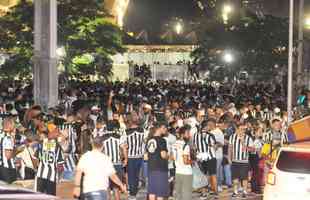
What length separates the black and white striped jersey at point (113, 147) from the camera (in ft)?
43.8

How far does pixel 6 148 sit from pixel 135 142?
303 cm

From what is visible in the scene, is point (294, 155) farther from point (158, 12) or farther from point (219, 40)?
point (158, 12)

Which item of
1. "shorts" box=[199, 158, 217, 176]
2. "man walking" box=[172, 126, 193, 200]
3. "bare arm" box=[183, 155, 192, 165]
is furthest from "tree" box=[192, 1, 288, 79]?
"bare arm" box=[183, 155, 192, 165]

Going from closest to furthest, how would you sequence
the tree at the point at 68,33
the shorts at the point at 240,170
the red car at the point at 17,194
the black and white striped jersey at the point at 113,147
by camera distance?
1. the red car at the point at 17,194
2. the black and white striped jersey at the point at 113,147
3. the shorts at the point at 240,170
4. the tree at the point at 68,33

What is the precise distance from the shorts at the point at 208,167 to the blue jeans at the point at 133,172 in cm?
126

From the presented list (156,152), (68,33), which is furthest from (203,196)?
(68,33)

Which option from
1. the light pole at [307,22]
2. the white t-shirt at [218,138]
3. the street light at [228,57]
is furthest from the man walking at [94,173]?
the street light at [228,57]

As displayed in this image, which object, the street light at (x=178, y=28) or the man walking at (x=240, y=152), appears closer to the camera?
the man walking at (x=240, y=152)

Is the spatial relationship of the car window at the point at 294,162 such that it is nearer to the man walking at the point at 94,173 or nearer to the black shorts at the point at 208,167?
the man walking at the point at 94,173

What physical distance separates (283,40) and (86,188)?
25458mm

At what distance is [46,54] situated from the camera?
2456cm

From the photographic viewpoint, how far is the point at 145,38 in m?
61.6

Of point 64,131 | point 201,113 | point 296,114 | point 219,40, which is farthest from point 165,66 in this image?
point 64,131

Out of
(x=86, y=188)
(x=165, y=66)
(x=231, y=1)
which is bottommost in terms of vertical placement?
(x=86, y=188)
